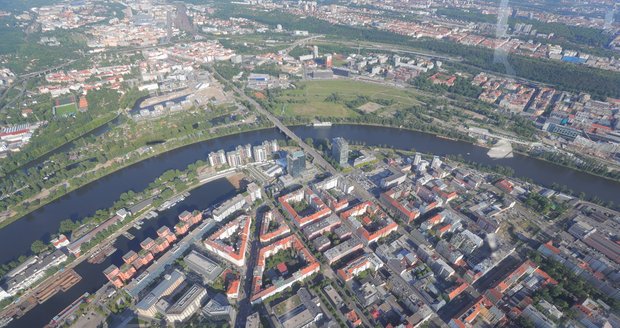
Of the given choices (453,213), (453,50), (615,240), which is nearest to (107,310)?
(453,213)

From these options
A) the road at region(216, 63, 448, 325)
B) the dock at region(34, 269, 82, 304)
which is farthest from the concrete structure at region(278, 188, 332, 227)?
the dock at region(34, 269, 82, 304)

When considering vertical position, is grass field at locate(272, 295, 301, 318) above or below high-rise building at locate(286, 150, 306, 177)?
below

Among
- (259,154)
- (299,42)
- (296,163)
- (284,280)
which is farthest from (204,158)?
(299,42)

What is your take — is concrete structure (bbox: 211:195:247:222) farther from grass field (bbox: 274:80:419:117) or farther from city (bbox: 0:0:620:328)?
grass field (bbox: 274:80:419:117)

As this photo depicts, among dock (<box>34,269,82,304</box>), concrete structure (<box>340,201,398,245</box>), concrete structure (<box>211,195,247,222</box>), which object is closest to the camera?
dock (<box>34,269,82,304</box>)

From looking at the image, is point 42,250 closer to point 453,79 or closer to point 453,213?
point 453,213
